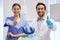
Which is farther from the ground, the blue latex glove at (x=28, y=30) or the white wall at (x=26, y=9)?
the white wall at (x=26, y=9)

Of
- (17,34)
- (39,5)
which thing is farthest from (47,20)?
(17,34)

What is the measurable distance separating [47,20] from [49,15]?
112 millimetres

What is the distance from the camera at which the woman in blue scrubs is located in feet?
3.29

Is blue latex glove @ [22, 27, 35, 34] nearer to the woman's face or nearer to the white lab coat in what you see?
the white lab coat

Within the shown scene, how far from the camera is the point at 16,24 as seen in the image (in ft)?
3.34

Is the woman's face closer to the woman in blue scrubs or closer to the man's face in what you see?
the woman in blue scrubs

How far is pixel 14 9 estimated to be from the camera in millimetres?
1027

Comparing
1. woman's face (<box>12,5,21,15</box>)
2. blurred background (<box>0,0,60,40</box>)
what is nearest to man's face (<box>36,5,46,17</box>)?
blurred background (<box>0,0,60,40</box>)

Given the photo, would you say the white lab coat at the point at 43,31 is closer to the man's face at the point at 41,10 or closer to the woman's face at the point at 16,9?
the man's face at the point at 41,10

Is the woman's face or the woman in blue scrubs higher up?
the woman's face

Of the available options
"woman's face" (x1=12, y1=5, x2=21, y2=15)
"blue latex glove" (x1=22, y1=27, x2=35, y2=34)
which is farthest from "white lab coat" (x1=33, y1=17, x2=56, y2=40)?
"woman's face" (x1=12, y1=5, x2=21, y2=15)

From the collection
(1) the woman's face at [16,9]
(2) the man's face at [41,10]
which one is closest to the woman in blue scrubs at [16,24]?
(1) the woman's face at [16,9]

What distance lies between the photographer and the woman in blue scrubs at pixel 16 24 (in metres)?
1.00

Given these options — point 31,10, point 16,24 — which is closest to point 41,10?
point 31,10
